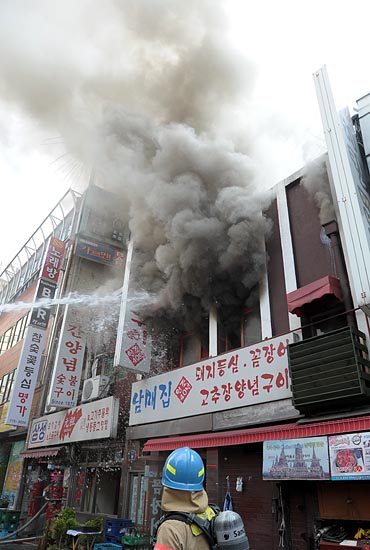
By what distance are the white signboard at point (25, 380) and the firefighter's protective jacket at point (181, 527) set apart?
1236cm

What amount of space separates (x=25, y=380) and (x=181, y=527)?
41.8 feet

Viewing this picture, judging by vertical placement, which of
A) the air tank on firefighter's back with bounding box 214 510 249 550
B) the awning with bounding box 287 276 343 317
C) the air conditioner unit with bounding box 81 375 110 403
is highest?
the awning with bounding box 287 276 343 317

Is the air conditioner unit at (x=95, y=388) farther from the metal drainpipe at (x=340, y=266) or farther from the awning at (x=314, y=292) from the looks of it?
the metal drainpipe at (x=340, y=266)

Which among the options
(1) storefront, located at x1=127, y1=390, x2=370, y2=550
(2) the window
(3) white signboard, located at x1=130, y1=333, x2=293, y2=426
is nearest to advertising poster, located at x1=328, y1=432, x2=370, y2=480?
(1) storefront, located at x1=127, y1=390, x2=370, y2=550

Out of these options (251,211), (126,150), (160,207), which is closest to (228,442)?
(251,211)

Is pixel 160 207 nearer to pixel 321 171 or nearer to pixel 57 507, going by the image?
pixel 321 171

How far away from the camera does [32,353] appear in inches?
533

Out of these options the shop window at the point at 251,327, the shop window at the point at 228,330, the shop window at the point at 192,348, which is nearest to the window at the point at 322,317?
the shop window at the point at 251,327

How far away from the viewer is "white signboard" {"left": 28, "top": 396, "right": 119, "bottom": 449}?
1068 cm

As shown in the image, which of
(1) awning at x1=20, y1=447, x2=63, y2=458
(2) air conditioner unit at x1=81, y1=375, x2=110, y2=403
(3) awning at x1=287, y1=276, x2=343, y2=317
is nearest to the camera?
(3) awning at x1=287, y1=276, x2=343, y2=317

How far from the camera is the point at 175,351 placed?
1080 cm

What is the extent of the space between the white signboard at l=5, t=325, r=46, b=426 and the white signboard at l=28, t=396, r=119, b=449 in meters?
0.99

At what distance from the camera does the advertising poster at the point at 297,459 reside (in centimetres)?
550

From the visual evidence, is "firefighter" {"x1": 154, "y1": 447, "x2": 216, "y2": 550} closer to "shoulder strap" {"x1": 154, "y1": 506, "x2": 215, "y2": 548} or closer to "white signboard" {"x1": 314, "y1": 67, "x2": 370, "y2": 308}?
"shoulder strap" {"x1": 154, "y1": 506, "x2": 215, "y2": 548}
